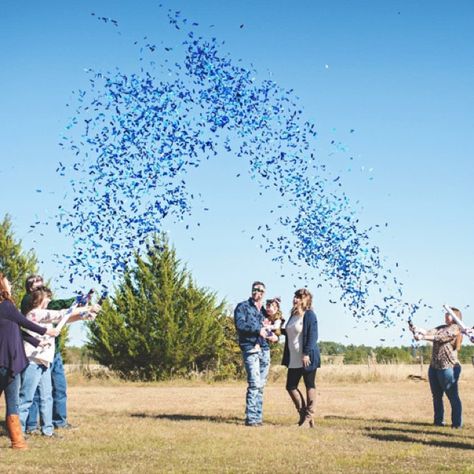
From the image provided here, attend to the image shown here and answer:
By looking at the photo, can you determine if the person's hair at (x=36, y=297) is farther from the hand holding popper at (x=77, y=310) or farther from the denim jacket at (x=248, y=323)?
the denim jacket at (x=248, y=323)

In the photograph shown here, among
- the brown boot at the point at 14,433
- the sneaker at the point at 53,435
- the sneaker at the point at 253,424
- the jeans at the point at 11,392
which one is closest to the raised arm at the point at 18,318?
the jeans at the point at 11,392

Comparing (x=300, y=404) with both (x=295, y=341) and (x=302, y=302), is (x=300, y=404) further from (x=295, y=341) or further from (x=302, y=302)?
(x=302, y=302)

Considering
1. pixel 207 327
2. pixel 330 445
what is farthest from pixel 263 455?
pixel 207 327

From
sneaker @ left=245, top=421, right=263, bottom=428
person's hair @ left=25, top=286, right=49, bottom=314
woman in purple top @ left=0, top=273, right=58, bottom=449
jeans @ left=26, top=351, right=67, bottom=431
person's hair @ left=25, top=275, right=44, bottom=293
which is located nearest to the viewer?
woman in purple top @ left=0, top=273, right=58, bottom=449

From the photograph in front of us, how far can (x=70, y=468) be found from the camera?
751cm

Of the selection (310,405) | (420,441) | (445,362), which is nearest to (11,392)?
(310,405)

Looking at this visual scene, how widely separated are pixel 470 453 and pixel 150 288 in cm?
2724

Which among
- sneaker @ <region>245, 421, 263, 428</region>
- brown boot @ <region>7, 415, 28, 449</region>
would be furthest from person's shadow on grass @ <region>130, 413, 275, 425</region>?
Answer: brown boot @ <region>7, 415, 28, 449</region>

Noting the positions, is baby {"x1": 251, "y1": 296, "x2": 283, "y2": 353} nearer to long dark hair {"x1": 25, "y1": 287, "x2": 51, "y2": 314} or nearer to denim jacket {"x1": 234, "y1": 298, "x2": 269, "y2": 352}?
denim jacket {"x1": 234, "y1": 298, "x2": 269, "y2": 352}

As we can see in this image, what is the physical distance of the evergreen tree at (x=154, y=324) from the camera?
34781 mm

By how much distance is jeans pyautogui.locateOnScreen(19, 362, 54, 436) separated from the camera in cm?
955

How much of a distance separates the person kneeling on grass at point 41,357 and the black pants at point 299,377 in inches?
126

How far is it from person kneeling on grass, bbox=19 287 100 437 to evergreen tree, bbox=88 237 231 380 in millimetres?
24481

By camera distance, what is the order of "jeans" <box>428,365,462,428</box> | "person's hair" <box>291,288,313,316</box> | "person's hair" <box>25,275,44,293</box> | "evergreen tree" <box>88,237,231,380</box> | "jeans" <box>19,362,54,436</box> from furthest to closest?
"evergreen tree" <box>88,237,231,380</box> → "jeans" <box>428,365,462,428</box> → "person's hair" <box>291,288,313,316</box> → "person's hair" <box>25,275,44,293</box> → "jeans" <box>19,362,54,436</box>
